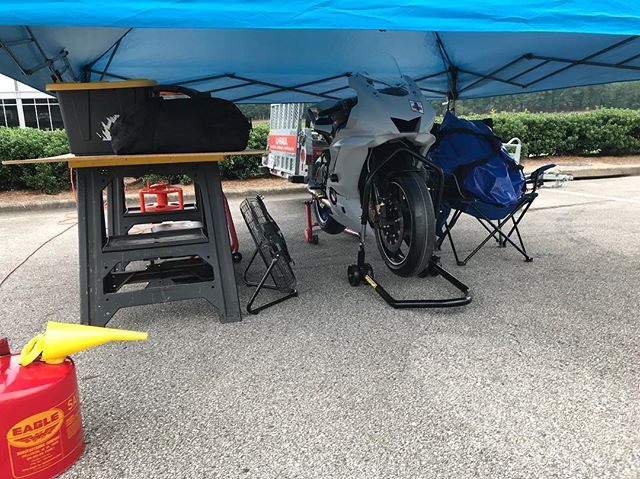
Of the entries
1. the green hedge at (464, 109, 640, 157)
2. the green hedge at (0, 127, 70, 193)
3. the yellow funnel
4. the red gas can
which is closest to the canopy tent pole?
the yellow funnel

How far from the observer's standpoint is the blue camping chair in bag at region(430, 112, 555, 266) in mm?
3863

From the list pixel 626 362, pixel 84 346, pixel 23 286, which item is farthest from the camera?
pixel 23 286

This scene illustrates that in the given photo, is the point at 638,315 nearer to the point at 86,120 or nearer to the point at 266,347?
the point at 266,347

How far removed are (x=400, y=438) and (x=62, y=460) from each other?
1.23 meters

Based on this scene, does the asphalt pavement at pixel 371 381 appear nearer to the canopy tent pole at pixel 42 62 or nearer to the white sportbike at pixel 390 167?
the white sportbike at pixel 390 167

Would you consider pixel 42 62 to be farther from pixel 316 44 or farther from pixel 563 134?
pixel 563 134

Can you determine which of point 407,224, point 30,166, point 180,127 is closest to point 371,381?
point 407,224

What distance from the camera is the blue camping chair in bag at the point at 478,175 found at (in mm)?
3863

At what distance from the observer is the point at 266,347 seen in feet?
8.47

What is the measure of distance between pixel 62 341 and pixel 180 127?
153cm

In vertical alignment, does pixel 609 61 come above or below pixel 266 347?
above

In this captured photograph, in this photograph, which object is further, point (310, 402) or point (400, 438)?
Answer: point (310, 402)

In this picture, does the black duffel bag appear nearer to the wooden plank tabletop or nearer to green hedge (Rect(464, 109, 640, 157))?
the wooden plank tabletop

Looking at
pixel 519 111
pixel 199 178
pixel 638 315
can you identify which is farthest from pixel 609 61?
pixel 519 111
